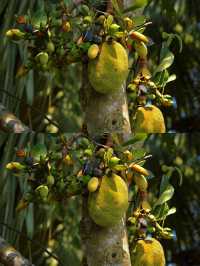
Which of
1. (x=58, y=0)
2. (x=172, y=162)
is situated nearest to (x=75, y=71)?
(x=172, y=162)

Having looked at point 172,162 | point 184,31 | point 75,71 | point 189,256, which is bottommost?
point 189,256

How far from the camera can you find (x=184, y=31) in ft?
10.2

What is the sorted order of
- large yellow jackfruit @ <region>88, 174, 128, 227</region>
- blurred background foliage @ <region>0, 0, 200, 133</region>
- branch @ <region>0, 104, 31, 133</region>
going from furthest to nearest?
blurred background foliage @ <region>0, 0, 200, 133</region>, branch @ <region>0, 104, 31, 133</region>, large yellow jackfruit @ <region>88, 174, 128, 227</region>

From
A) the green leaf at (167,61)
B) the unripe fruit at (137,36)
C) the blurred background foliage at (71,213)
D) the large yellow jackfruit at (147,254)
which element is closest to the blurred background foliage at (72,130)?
the blurred background foliage at (71,213)

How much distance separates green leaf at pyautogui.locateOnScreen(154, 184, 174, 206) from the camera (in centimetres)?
97

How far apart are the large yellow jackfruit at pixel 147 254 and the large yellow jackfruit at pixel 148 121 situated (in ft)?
0.49

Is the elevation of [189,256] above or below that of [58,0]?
below

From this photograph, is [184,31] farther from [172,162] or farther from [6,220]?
[6,220]

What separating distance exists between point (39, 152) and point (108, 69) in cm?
13

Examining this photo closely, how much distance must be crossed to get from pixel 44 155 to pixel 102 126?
0.27 ft

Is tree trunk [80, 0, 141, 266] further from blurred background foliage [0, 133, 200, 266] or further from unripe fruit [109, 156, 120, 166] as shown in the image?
blurred background foliage [0, 133, 200, 266]

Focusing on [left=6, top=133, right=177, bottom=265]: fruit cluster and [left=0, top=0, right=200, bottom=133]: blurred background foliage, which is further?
[left=0, top=0, right=200, bottom=133]: blurred background foliage

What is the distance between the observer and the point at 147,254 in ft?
3.05

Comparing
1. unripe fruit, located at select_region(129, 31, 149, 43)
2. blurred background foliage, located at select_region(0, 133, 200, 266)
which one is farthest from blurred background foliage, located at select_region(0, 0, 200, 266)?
unripe fruit, located at select_region(129, 31, 149, 43)
